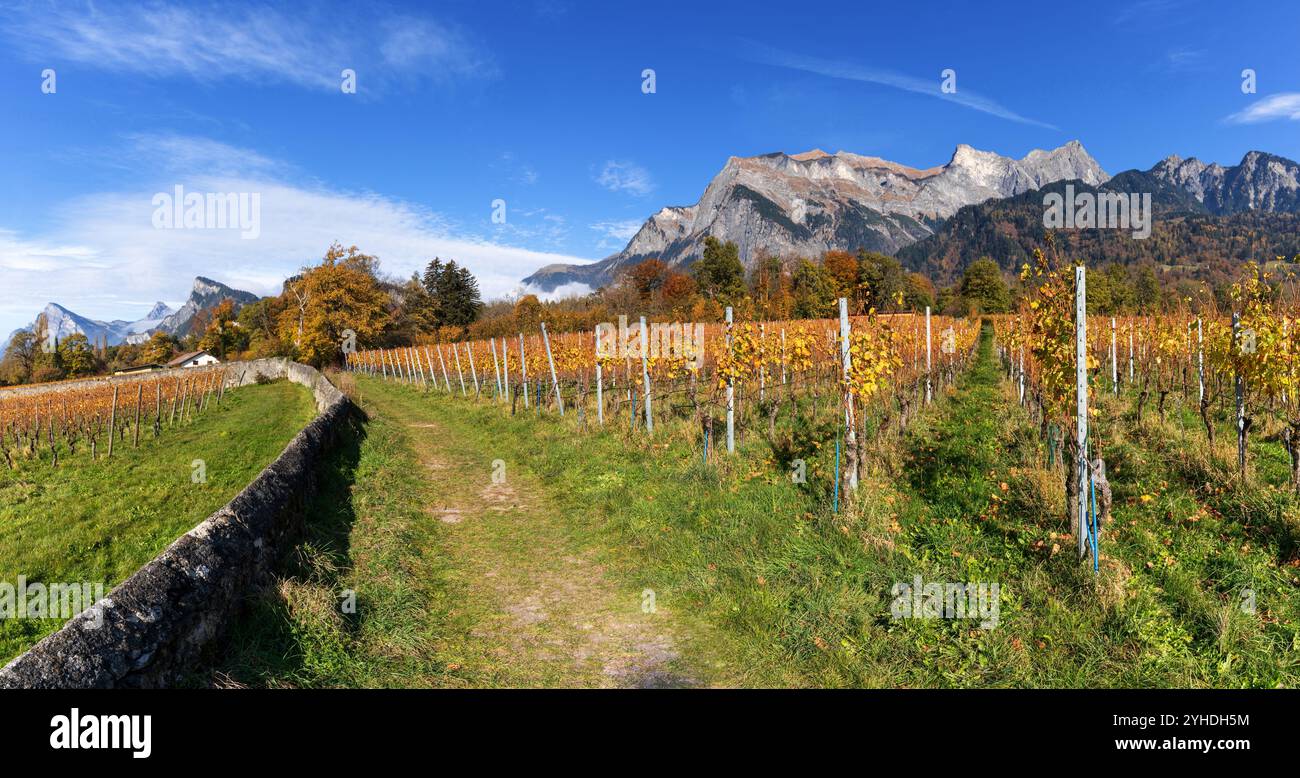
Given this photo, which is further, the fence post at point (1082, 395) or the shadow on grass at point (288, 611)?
the fence post at point (1082, 395)

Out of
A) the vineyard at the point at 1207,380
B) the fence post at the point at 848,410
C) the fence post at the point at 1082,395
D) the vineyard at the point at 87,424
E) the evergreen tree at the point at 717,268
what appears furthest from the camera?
the evergreen tree at the point at 717,268

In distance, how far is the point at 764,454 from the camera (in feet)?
31.1

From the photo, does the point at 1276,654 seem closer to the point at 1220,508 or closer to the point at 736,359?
the point at 1220,508

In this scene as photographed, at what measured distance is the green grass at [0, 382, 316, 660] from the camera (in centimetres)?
750

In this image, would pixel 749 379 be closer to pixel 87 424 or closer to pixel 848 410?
pixel 848 410

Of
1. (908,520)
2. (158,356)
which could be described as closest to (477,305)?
(158,356)

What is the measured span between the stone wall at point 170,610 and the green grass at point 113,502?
6.63ft

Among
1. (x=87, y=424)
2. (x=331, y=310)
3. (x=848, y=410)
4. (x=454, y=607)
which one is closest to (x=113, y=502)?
(x=454, y=607)

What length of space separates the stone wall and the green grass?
2.02 meters

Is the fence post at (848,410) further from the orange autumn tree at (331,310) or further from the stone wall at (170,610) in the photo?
the orange autumn tree at (331,310)

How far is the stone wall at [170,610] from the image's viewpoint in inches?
129

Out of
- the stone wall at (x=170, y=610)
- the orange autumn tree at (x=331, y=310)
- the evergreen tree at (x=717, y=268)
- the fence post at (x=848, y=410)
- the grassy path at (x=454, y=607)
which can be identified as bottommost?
the grassy path at (x=454, y=607)

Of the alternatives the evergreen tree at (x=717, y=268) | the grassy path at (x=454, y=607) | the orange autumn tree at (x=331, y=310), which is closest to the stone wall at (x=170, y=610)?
the grassy path at (x=454, y=607)
